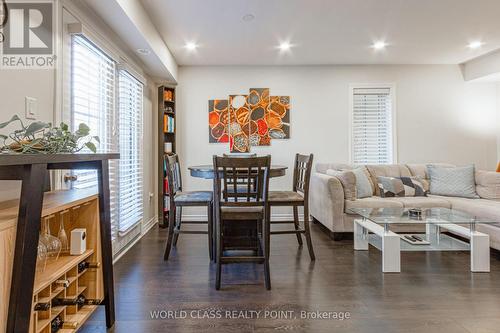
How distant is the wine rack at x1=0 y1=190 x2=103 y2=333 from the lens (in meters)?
1.22

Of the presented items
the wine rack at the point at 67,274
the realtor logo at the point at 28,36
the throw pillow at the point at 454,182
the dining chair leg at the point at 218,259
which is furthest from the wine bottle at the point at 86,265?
the throw pillow at the point at 454,182

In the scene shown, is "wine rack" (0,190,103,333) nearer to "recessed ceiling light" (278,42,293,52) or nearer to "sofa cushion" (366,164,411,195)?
"recessed ceiling light" (278,42,293,52)

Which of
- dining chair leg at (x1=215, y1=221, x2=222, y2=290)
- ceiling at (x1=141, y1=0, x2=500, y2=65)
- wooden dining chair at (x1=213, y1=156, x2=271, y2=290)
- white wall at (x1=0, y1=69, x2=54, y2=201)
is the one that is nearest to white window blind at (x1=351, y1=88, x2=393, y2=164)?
ceiling at (x1=141, y1=0, x2=500, y2=65)

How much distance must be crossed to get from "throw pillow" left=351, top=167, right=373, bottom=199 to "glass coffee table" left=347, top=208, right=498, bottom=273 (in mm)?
448

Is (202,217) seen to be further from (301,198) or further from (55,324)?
(55,324)

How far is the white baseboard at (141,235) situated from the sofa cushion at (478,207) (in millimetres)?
3731

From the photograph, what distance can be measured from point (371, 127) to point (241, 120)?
2040 mm

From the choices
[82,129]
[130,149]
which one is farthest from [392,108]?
[82,129]

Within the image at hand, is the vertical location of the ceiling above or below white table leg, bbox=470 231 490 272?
above

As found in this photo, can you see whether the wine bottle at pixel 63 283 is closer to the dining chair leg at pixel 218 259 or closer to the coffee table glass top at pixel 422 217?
the dining chair leg at pixel 218 259

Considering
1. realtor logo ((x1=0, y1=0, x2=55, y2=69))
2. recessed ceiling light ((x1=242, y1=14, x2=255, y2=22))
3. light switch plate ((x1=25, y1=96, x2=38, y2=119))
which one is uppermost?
recessed ceiling light ((x1=242, y1=14, x2=255, y2=22))

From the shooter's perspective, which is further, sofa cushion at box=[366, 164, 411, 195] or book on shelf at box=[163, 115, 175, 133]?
book on shelf at box=[163, 115, 175, 133]

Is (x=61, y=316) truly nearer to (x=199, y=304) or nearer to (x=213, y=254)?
(x=199, y=304)

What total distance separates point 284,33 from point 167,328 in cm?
306
